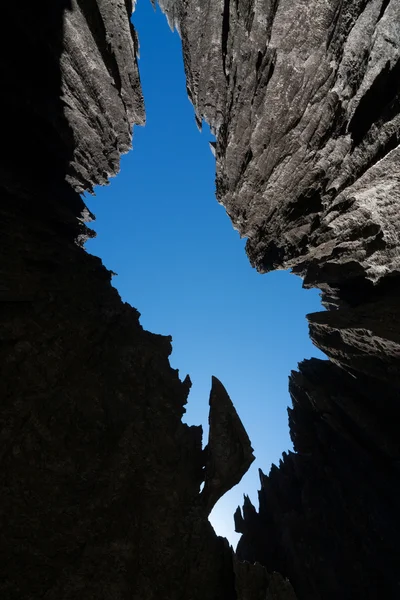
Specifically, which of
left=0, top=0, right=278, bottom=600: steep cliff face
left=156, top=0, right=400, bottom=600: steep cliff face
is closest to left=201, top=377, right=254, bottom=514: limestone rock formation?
left=0, top=0, right=278, bottom=600: steep cliff face

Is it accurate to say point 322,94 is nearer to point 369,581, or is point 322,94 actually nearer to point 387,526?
point 387,526

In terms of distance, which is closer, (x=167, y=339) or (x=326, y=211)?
(x=326, y=211)

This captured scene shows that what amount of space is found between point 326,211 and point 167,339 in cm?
1207

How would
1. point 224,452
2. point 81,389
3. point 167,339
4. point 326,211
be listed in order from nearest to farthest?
point 81,389 < point 224,452 < point 326,211 < point 167,339

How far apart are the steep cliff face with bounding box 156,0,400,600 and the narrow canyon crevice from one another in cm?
9

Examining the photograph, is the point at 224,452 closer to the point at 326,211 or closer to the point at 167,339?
the point at 167,339

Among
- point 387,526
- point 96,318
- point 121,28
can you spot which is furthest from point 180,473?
point 121,28

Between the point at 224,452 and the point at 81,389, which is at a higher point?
the point at 81,389

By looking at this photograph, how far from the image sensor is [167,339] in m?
20.3

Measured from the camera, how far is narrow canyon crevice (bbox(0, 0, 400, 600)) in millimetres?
10141

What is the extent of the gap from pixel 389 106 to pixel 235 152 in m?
8.39

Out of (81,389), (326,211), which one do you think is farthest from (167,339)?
(326,211)

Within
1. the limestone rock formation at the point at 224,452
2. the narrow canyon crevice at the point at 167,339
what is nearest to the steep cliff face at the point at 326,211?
the narrow canyon crevice at the point at 167,339

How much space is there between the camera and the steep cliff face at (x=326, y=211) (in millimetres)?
11852
